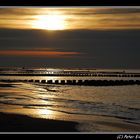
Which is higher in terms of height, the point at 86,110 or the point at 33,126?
the point at 86,110

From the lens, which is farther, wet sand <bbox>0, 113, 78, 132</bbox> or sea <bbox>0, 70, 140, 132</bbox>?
sea <bbox>0, 70, 140, 132</bbox>

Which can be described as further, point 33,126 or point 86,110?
point 86,110

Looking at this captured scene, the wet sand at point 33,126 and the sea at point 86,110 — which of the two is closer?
the wet sand at point 33,126

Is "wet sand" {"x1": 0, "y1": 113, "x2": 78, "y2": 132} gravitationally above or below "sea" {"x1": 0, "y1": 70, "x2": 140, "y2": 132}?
below

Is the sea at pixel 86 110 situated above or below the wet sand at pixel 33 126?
above
